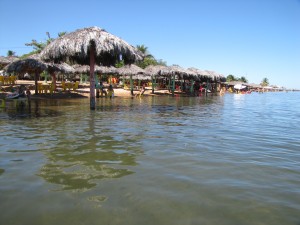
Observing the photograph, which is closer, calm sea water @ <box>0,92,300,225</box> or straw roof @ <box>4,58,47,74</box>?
calm sea water @ <box>0,92,300,225</box>

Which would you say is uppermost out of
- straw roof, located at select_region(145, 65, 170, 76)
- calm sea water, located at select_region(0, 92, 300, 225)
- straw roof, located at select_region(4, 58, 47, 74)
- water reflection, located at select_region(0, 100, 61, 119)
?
straw roof, located at select_region(145, 65, 170, 76)

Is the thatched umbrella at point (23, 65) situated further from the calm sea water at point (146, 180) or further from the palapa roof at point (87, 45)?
the calm sea water at point (146, 180)

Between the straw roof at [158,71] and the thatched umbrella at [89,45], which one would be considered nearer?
the thatched umbrella at [89,45]

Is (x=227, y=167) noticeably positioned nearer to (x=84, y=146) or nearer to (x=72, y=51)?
(x=84, y=146)

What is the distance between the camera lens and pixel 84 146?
5.31 meters

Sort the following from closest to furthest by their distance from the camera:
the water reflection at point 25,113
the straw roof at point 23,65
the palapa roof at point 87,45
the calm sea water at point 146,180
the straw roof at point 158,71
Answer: the calm sea water at point 146,180 < the water reflection at point 25,113 < the palapa roof at point 87,45 < the straw roof at point 23,65 < the straw roof at point 158,71

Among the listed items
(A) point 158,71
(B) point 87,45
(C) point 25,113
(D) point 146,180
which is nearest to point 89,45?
(B) point 87,45

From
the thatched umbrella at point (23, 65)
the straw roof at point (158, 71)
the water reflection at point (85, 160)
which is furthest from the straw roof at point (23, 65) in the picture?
the water reflection at point (85, 160)

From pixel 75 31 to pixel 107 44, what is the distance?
77.3 inches

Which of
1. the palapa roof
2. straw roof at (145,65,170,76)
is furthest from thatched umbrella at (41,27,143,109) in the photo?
straw roof at (145,65,170,76)

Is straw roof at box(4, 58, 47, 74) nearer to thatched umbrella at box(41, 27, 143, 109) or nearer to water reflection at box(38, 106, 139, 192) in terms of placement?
thatched umbrella at box(41, 27, 143, 109)

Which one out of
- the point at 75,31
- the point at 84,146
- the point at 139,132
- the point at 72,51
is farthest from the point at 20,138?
the point at 75,31

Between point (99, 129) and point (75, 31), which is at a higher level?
point (75, 31)

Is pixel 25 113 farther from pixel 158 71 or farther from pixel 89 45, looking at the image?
pixel 158 71
